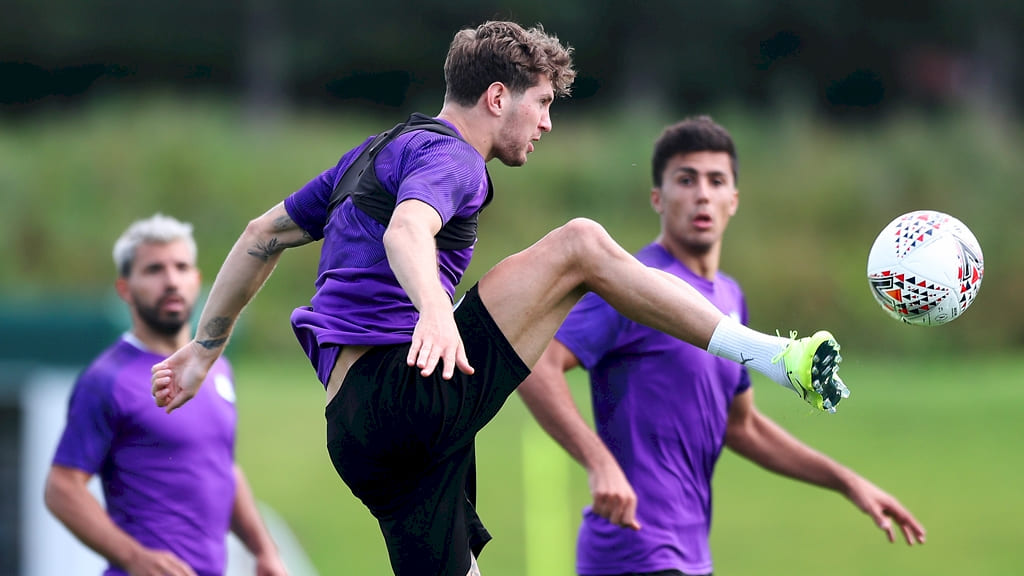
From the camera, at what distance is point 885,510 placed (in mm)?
6934

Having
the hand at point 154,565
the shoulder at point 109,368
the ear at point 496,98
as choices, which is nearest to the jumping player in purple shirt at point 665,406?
the ear at point 496,98

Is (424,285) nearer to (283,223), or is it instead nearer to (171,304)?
(283,223)

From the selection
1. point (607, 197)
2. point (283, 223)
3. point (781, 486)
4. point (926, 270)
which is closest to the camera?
point (926, 270)

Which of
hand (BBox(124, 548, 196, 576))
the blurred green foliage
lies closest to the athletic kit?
hand (BBox(124, 548, 196, 576))

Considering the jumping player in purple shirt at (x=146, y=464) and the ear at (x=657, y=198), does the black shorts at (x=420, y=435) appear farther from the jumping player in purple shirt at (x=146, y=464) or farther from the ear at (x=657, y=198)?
the ear at (x=657, y=198)

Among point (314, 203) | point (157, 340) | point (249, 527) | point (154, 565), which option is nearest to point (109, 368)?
point (157, 340)

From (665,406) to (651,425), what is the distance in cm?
11

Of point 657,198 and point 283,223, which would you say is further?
point 657,198

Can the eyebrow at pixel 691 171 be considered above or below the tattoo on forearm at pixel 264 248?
above

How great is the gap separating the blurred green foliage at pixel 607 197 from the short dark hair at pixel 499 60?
62.0ft

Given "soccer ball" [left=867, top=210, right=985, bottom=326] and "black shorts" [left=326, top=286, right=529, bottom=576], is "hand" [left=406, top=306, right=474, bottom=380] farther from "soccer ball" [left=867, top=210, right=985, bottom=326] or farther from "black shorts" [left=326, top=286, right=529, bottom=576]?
"soccer ball" [left=867, top=210, right=985, bottom=326]

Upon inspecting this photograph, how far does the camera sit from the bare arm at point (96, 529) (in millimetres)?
6703

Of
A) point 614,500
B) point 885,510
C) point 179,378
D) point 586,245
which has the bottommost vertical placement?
point 614,500

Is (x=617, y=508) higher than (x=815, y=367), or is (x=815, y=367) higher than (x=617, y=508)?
(x=815, y=367)
